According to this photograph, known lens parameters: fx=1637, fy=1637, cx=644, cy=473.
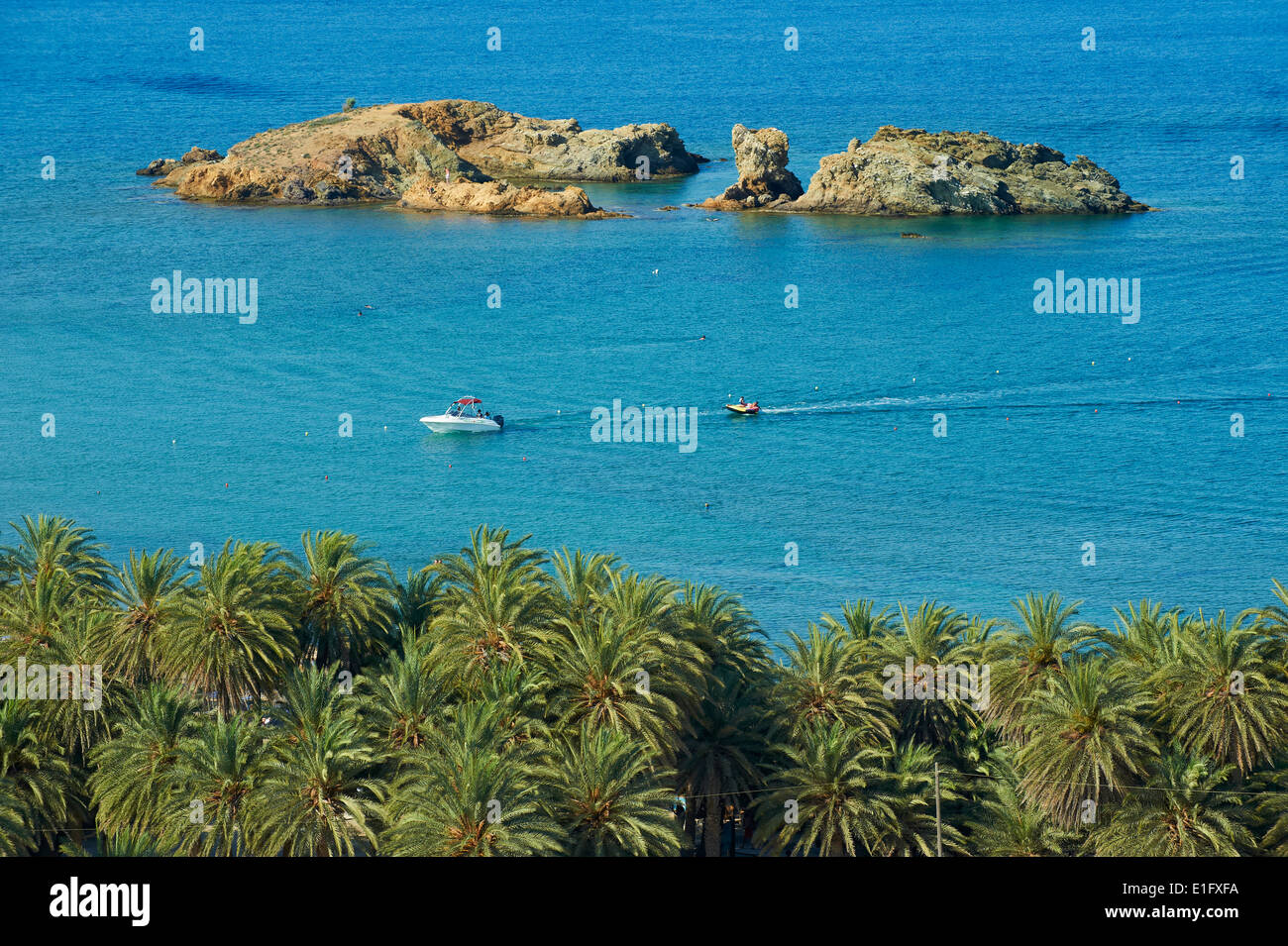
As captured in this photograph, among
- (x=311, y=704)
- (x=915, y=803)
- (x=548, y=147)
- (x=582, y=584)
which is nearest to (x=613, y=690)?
(x=582, y=584)

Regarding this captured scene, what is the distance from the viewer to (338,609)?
57.4 m

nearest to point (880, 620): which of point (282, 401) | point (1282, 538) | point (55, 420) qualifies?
point (1282, 538)

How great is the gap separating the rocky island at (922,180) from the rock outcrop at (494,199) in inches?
527

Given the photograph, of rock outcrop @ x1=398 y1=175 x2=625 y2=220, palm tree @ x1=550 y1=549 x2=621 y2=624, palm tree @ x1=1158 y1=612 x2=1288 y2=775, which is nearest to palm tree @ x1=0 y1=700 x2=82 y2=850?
palm tree @ x1=550 y1=549 x2=621 y2=624

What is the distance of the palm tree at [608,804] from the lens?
148ft

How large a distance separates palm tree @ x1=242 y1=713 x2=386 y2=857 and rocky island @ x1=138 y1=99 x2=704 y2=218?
4660 inches

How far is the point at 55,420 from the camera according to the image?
113375mm

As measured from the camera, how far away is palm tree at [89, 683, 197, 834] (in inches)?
1925

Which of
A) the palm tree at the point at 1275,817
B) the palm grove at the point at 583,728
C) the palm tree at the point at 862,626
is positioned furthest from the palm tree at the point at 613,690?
the palm tree at the point at 1275,817

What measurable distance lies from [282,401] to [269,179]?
6215 cm

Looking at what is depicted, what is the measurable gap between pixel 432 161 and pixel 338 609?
387 ft

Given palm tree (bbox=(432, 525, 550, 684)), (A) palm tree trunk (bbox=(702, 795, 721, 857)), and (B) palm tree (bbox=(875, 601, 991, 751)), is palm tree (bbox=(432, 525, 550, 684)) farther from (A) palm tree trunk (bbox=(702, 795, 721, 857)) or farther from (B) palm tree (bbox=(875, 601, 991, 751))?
(B) palm tree (bbox=(875, 601, 991, 751))

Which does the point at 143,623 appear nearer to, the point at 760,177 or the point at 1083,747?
the point at 1083,747

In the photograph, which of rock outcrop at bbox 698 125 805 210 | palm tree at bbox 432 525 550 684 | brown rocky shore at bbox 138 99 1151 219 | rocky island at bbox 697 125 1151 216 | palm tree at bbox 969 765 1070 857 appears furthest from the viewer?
rock outcrop at bbox 698 125 805 210
